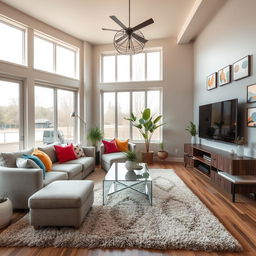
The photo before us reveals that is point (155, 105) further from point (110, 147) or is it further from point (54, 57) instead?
point (54, 57)

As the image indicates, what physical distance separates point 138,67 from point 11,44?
12.0 ft

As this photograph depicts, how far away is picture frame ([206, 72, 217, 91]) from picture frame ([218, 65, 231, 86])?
0.15 m

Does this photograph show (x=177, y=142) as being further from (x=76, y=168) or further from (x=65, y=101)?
(x=65, y=101)

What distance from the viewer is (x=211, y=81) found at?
421 centimetres

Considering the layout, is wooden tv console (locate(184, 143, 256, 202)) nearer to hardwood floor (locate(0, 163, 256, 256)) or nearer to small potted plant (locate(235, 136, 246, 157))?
small potted plant (locate(235, 136, 246, 157))

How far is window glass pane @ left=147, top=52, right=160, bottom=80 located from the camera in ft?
19.1

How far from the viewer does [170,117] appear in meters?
5.63

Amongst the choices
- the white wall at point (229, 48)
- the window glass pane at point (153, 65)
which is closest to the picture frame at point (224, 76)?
the white wall at point (229, 48)

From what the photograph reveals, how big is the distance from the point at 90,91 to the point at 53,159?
2904 millimetres

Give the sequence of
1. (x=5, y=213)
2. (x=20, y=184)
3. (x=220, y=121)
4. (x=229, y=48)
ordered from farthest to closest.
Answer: (x=220, y=121) → (x=229, y=48) → (x=20, y=184) → (x=5, y=213)

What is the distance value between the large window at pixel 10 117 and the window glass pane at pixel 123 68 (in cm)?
315

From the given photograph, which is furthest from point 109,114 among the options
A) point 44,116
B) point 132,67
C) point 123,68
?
point 44,116

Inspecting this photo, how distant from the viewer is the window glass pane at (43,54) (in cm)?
443

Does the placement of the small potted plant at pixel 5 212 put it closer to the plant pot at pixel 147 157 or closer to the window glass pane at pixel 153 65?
the plant pot at pixel 147 157
